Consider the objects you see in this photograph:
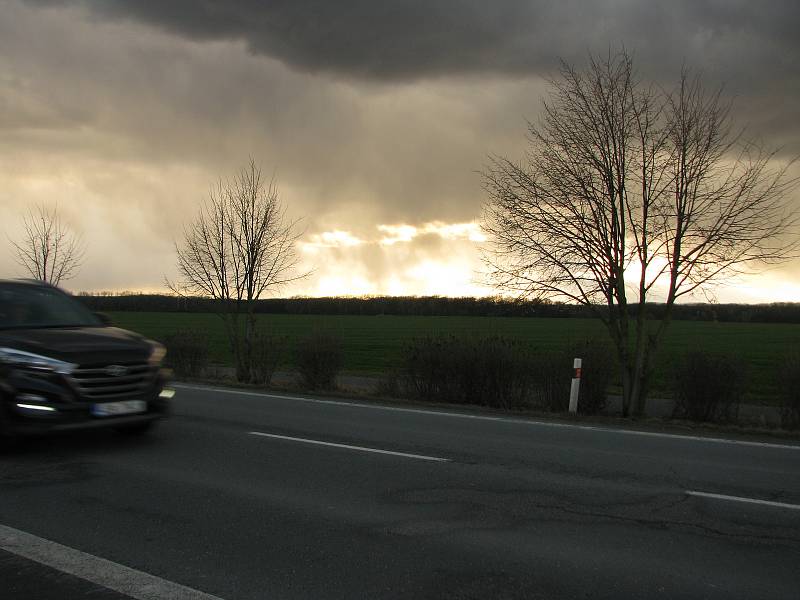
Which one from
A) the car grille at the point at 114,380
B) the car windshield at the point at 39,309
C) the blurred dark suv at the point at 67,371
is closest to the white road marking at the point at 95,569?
the blurred dark suv at the point at 67,371

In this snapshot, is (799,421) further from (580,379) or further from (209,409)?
(209,409)

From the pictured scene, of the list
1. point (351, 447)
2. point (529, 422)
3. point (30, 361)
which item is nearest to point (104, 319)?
point (30, 361)

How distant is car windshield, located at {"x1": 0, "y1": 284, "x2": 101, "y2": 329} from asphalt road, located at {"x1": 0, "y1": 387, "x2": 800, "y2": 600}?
147cm

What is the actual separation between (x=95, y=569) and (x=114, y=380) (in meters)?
3.47

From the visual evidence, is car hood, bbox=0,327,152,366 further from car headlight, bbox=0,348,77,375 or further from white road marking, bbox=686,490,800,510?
white road marking, bbox=686,490,800,510

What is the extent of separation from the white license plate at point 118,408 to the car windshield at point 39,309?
1314 millimetres

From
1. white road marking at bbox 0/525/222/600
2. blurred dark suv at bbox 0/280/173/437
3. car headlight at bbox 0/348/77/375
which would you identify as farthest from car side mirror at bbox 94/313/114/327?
white road marking at bbox 0/525/222/600

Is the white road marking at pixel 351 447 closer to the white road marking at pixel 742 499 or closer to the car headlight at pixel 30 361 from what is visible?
the white road marking at pixel 742 499

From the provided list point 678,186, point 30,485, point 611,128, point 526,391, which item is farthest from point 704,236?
point 30,485

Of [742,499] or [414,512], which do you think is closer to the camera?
[414,512]

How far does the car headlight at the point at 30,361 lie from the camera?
692 cm

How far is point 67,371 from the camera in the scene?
700 cm

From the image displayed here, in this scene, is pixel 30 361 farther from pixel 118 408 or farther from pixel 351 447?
pixel 351 447

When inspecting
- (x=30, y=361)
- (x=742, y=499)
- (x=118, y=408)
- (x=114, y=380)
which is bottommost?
(x=742, y=499)
